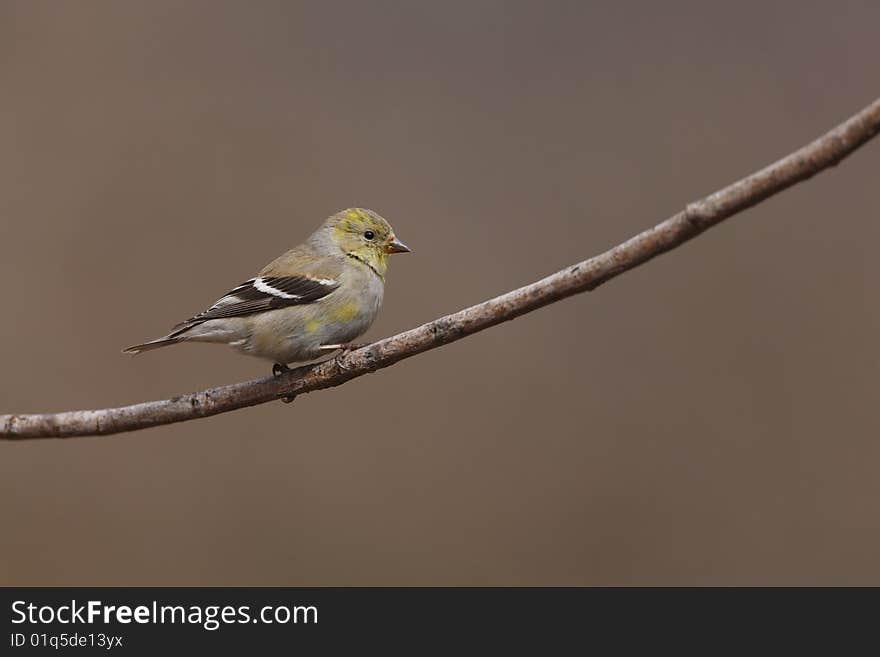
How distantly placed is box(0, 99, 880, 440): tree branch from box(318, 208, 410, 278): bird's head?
0.59 m

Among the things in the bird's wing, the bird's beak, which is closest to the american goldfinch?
the bird's wing

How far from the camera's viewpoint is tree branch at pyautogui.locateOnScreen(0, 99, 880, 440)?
1426 mm

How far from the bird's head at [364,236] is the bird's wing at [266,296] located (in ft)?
0.76

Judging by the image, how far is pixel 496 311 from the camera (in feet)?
5.85

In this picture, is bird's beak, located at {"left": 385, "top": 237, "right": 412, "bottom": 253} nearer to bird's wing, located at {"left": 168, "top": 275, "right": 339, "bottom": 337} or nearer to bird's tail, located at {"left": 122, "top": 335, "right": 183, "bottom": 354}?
bird's wing, located at {"left": 168, "top": 275, "right": 339, "bottom": 337}

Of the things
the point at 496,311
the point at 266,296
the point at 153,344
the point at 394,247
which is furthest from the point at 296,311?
the point at 496,311

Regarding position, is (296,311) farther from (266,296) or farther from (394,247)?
(394,247)

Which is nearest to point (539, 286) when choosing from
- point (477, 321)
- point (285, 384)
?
point (477, 321)

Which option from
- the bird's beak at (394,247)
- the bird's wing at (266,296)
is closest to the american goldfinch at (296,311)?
the bird's wing at (266,296)

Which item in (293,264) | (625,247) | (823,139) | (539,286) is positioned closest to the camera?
(823,139)

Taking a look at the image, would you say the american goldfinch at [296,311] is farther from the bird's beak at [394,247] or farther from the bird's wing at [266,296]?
the bird's beak at [394,247]

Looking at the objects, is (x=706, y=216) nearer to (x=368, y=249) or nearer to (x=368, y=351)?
(x=368, y=351)
